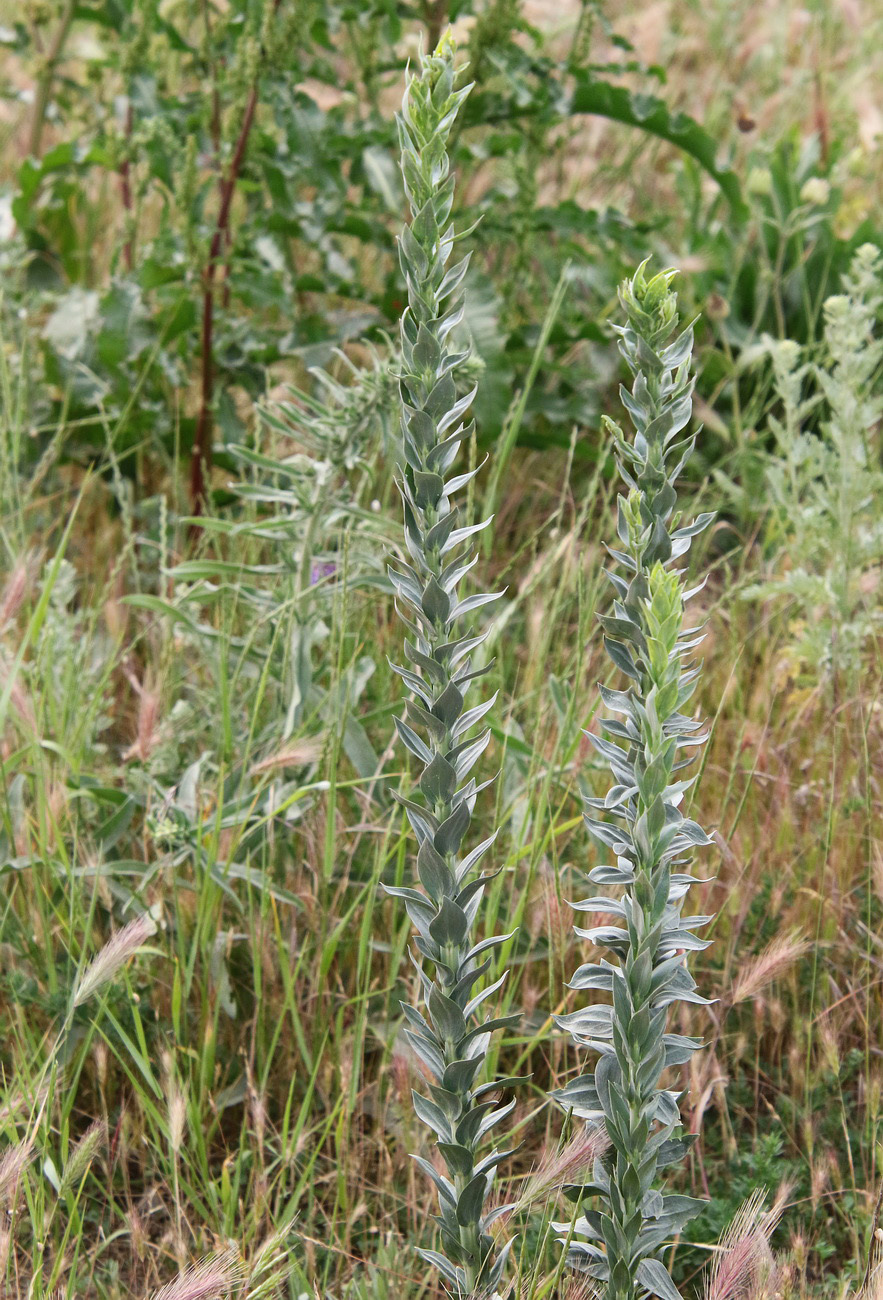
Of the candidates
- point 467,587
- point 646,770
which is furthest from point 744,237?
point 646,770

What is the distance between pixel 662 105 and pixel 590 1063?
1955mm

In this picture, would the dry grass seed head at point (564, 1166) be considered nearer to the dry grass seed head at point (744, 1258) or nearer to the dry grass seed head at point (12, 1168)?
the dry grass seed head at point (744, 1258)

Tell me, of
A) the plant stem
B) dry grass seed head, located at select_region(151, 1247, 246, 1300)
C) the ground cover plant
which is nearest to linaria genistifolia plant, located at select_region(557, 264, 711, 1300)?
the ground cover plant

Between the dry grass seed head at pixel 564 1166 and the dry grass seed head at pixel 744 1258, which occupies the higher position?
the dry grass seed head at pixel 564 1166

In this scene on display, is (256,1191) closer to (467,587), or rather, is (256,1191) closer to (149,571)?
(467,587)

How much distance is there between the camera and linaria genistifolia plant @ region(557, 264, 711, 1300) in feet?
2.95

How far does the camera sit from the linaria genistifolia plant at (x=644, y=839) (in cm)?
90

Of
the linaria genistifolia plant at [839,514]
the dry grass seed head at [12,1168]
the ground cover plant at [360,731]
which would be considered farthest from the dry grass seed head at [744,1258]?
the linaria genistifolia plant at [839,514]

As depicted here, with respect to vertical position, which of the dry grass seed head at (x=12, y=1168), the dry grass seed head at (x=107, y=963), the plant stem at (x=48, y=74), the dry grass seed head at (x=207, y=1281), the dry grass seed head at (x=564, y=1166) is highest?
the plant stem at (x=48, y=74)

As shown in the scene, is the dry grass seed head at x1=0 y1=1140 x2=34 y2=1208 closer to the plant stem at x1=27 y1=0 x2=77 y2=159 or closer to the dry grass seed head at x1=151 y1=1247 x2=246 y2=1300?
the dry grass seed head at x1=151 y1=1247 x2=246 y2=1300

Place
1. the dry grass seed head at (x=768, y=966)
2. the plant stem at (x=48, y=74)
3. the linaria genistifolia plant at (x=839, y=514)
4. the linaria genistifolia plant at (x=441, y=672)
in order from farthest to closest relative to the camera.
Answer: the plant stem at (x=48, y=74)
the linaria genistifolia plant at (x=839, y=514)
the dry grass seed head at (x=768, y=966)
the linaria genistifolia plant at (x=441, y=672)

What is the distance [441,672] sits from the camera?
920 millimetres

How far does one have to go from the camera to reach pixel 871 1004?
157 centimetres

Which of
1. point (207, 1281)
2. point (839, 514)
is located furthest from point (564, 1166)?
point (839, 514)
